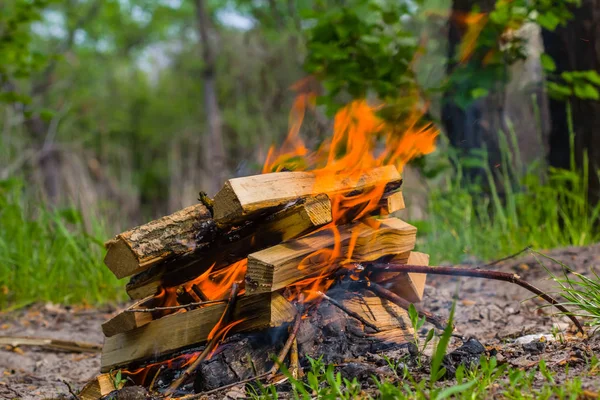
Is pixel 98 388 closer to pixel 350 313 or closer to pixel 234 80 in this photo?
pixel 350 313

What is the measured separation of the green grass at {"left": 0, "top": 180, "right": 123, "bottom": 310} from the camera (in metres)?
4.23

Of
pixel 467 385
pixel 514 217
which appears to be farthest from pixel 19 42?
pixel 467 385

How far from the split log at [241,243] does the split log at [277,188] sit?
69 mm

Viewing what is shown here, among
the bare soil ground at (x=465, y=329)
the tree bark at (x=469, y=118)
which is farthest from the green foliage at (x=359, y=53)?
the bare soil ground at (x=465, y=329)

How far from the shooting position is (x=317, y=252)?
223cm

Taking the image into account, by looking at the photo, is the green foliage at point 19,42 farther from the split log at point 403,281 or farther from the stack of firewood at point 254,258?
the split log at point 403,281

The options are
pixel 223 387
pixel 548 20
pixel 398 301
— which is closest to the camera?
pixel 223 387

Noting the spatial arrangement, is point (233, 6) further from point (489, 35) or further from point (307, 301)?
point (307, 301)

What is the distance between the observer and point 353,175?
238 cm

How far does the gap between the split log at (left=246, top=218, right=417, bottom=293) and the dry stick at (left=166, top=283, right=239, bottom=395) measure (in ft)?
0.42

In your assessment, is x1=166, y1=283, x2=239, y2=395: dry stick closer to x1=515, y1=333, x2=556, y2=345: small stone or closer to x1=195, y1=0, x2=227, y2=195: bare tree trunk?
x1=515, y1=333, x2=556, y2=345: small stone

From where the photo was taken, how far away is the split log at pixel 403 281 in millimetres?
2543

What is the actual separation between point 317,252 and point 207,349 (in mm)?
527

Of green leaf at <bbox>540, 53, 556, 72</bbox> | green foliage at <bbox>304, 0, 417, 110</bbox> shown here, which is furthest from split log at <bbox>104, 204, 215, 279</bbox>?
green leaf at <bbox>540, 53, 556, 72</bbox>
